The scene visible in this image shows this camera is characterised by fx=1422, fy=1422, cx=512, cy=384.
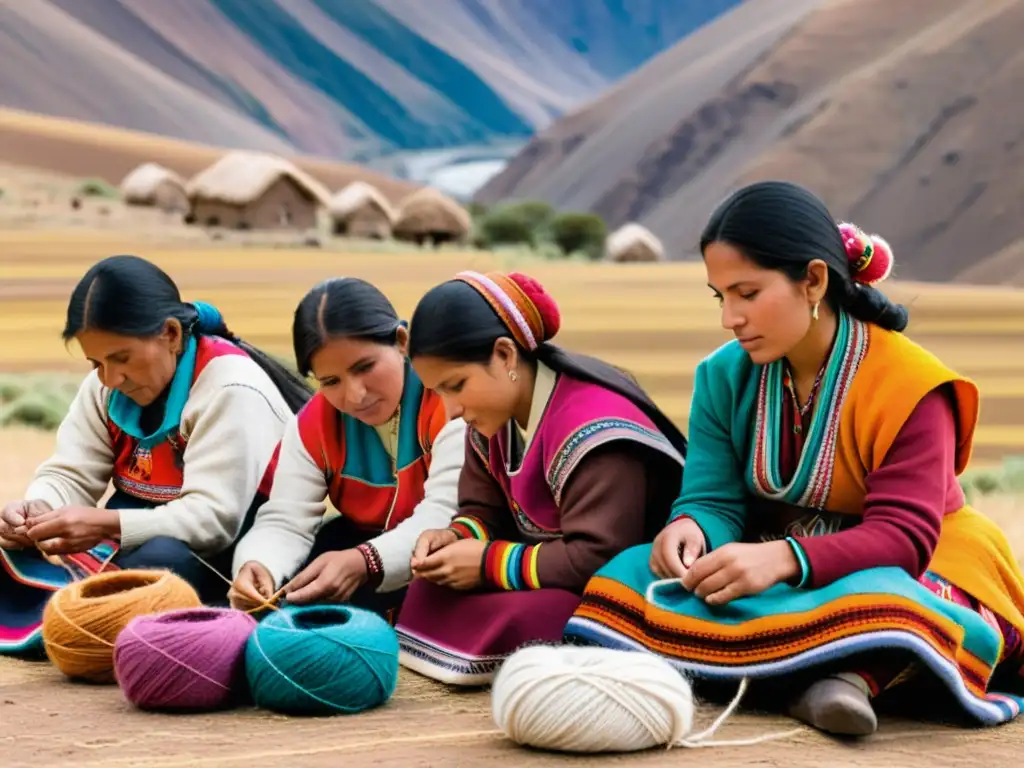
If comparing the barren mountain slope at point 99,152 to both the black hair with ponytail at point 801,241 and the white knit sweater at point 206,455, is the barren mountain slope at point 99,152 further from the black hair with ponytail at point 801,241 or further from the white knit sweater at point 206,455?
the black hair with ponytail at point 801,241

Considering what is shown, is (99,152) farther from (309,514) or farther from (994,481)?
(309,514)

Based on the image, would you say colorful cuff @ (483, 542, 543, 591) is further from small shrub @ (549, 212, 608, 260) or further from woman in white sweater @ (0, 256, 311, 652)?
small shrub @ (549, 212, 608, 260)

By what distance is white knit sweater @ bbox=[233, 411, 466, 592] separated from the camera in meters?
3.53

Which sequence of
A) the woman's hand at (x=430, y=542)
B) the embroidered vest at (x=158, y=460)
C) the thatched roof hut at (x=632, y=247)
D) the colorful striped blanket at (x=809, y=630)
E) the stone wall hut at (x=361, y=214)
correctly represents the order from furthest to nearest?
the thatched roof hut at (x=632, y=247), the stone wall hut at (x=361, y=214), the embroidered vest at (x=158, y=460), the woman's hand at (x=430, y=542), the colorful striped blanket at (x=809, y=630)

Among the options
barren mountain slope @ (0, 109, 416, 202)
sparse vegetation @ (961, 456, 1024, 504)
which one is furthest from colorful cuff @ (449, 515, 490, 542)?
barren mountain slope @ (0, 109, 416, 202)

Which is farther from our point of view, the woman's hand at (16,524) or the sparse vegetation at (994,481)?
the sparse vegetation at (994,481)

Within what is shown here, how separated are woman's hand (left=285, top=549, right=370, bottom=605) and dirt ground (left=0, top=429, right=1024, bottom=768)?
0.30 m

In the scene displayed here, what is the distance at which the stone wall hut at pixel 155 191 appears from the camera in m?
25.5

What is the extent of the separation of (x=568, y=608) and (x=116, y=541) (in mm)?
1305

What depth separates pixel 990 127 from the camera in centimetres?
3303

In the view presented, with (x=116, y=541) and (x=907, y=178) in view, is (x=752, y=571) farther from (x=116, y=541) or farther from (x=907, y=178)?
(x=907, y=178)

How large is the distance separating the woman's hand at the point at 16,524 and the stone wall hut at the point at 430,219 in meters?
21.1

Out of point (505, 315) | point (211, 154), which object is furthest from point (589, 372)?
point (211, 154)

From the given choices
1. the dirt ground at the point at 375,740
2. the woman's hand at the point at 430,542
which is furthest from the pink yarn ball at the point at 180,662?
the woman's hand at the point at 430,542
